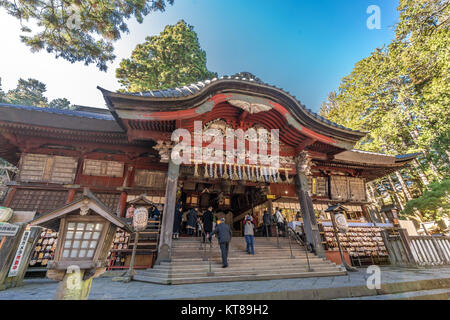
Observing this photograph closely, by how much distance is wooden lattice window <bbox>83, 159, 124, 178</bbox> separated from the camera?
1030 cm

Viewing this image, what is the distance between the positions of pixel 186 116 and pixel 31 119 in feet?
24.4

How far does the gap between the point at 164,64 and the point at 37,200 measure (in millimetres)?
15895

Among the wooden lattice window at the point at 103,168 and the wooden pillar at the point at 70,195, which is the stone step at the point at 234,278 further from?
the wooden lattice window at the point at 103,168

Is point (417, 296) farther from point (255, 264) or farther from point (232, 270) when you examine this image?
point (232, 270)

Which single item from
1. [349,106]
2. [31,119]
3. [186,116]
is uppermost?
[349,106]

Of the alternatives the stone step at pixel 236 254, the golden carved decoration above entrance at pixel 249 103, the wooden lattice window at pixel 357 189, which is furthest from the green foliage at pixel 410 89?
the stone step at pixel 236 254

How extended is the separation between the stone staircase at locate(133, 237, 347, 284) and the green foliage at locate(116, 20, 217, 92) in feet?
53.6

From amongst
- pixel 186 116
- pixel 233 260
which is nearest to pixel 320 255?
pixel 233 260

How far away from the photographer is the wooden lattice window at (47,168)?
9.55 m

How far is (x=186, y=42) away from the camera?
819 inches

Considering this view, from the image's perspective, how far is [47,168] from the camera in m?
9.80

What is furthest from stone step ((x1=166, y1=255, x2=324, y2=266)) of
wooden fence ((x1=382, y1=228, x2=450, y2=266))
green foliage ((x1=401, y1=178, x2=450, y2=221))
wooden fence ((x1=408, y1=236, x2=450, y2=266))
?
green foliage ((x1=401, y1=178, x2=450, y2=221))

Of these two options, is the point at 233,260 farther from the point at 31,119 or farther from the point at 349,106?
the point at 349,106

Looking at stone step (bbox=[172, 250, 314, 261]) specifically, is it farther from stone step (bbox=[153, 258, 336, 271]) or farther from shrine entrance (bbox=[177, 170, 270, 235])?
shrine entrance (bbox=[177, 170, 270, 235])
